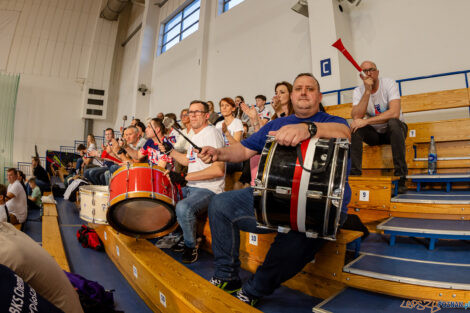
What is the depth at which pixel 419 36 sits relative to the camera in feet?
14.8

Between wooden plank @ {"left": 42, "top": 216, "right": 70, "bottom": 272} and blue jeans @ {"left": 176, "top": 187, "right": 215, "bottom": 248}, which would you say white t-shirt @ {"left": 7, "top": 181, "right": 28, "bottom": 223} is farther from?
blue jeans @ {"left": 176, "top": 187, "right": 215, "bottom": 248}

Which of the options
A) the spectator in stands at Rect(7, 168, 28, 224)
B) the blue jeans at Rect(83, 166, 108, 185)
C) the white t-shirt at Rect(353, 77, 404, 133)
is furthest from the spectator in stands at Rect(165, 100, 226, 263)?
the spectator in stands at Rect(7, 168, 28, 224)

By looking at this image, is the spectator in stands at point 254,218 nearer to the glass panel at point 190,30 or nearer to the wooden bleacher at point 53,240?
the wooden bleacher at point 53,240

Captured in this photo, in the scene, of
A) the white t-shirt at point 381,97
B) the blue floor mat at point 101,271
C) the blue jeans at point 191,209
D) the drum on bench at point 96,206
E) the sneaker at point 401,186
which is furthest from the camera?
the drum on bench at point 96,206

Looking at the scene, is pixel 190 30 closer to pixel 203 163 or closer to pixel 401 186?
pixel 203 163

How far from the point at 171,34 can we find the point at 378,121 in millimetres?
10301

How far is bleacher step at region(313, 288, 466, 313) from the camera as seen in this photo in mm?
1366

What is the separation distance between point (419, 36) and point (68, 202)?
7.58 meters

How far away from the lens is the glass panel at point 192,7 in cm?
958

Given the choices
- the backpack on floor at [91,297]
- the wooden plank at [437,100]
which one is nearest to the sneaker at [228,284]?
the backpack on floor at [91,297]

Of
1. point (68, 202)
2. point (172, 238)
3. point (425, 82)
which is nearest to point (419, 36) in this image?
point (425, 82)

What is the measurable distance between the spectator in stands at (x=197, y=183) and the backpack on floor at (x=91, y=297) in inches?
29.0

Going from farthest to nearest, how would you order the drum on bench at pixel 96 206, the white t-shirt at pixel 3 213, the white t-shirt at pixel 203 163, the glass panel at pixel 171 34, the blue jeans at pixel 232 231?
1. the glass panel at pixel 171 34
2. the white t-shirt at pixel 3 213
3. the drum on bench at pixel 96 206
4. the white t-shirt at pixel 203 163
5. the blue jeans at pixel 232 231

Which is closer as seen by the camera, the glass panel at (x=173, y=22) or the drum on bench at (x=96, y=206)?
the drum on bench at (x=96, y=206)
